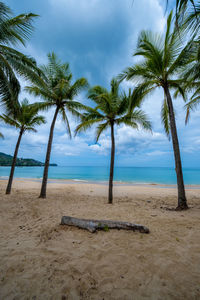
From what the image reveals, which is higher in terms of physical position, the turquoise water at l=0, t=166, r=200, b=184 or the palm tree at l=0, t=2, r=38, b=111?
the palm tree at l=0, t=2, r=38, b=111

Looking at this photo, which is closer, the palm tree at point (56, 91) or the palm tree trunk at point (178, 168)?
the palm tree trunk at point (178, 168)

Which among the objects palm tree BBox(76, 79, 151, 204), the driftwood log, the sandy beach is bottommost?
the sandy beach

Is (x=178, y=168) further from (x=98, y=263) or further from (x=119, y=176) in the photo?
(x=119, y=176)

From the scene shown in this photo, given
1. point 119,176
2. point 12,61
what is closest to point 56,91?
point 12,61

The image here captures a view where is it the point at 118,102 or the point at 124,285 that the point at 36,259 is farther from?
the point at 118,102

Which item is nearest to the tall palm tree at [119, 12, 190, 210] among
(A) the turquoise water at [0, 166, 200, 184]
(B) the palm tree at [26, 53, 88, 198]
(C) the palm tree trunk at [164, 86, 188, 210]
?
(C) the palm tree trunk at [164, 86, 188, 210]

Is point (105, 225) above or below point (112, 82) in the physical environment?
below

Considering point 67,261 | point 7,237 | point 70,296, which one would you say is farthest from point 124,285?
point 7,237

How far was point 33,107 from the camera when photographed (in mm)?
7969

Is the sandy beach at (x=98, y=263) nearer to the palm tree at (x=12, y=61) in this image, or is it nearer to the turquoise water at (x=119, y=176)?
the palm tree at (x=12, y=61)

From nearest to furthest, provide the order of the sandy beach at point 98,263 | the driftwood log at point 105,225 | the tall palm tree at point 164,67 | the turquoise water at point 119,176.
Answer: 1. the sandy beach at point 98,263
2. the driftwood log at point 105,225
3. the tall palm tree at point 164,67
4. the turquoise water at point 119,176

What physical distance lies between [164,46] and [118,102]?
3.27 m

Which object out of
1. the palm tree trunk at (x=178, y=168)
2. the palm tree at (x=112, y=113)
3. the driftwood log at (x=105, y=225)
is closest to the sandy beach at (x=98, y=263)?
the driftwood log at (x=105, y=225)

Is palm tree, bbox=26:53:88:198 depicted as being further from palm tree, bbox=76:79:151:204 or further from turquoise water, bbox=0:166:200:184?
turquoise water, bbox=0:166:200:184
